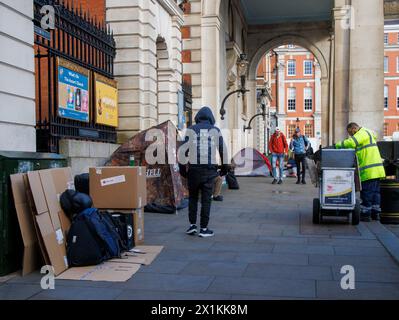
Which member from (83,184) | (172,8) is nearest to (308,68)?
(172,8)

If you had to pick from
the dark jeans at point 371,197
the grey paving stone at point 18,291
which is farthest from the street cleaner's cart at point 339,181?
the grey paving stone at point 18,291

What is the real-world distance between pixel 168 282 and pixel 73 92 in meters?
6.04

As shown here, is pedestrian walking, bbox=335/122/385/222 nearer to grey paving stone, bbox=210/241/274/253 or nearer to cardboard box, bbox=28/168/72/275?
grey paving stone, bbox=210/241/274/253

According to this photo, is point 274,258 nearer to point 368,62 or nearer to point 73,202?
point 73,202

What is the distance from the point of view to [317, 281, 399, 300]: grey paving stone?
4.51m

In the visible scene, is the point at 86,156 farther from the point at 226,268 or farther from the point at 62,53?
the point at 226,268

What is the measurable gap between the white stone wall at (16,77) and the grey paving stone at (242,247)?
3012 millimetres

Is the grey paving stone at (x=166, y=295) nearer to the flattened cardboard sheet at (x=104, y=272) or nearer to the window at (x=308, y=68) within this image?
the flattened cardboard sheet at (x=104, y=272)

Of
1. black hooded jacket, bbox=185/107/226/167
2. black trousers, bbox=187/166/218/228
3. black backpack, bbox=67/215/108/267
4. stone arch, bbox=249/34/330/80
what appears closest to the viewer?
black backpack, bbox=67/215/108/267

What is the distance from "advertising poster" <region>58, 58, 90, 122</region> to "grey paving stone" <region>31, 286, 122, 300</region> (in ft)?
17.5

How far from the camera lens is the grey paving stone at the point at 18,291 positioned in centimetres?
462

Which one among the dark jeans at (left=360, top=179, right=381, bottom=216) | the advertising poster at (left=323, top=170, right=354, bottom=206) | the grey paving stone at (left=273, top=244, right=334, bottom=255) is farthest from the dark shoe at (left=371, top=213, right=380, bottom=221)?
the grey paving stone at (left=273, top=244, right=334, bottom=255)
